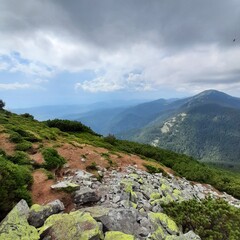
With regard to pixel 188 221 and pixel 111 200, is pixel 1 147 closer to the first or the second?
pixel 111 200

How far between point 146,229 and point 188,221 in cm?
438

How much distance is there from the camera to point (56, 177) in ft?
67.9

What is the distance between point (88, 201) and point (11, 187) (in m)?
4.60

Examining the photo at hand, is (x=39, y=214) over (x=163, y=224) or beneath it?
over

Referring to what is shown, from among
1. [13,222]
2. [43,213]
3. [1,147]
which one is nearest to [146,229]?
[43,213]

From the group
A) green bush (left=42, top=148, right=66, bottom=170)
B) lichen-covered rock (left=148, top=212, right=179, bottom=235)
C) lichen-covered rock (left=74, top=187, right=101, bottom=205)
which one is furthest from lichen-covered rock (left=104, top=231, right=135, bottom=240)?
green bush (left=42, top=148, right=66, bottom=170)

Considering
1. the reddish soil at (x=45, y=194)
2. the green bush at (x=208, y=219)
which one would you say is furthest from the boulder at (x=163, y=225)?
the reddish soil at (x=45, y=194)

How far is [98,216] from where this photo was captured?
13.1m

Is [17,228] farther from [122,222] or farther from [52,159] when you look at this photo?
[52,159]

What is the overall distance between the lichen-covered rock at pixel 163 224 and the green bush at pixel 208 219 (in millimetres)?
1312

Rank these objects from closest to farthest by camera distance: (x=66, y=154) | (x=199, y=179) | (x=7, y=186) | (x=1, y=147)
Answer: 1. (x=7, y=186)
2. (x=1, y=147)
3. (x=66, y=154)
4. (x=199, y=179)

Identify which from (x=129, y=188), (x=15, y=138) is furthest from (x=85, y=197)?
(x=15, y=138)

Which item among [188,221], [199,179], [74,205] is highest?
[74,205]

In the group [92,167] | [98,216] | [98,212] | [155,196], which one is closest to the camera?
[98,216]
